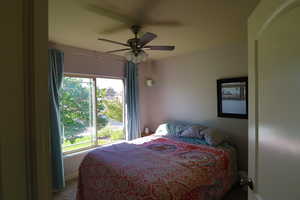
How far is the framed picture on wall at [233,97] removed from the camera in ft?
9.44

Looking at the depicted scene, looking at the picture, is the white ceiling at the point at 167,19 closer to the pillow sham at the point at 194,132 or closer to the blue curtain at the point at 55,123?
the blue curtain at the point at 55,123

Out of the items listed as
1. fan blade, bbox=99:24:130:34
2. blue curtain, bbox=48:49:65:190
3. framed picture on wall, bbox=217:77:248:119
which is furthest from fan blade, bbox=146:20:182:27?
blue curtain, bbox=48:49:65:190

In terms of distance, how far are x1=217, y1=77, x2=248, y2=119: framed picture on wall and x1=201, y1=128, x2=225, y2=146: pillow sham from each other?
17.2 inches

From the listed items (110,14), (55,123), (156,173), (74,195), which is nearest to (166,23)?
(110,14)

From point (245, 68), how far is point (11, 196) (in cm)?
334

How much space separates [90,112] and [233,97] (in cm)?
292

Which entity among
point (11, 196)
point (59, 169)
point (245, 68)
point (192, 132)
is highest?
point (245, 68)

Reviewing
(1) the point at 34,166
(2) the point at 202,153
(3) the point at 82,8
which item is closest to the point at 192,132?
(2) the point at 202,153

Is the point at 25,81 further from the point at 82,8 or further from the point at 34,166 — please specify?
the point at 82,8

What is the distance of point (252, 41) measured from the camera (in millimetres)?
975

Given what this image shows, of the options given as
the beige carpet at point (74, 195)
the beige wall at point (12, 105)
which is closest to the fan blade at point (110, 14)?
the beige wall at point (12, 105)

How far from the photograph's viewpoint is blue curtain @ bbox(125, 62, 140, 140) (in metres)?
3.91

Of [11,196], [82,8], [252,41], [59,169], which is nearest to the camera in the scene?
[11,196]

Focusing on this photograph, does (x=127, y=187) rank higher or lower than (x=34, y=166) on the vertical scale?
lower
